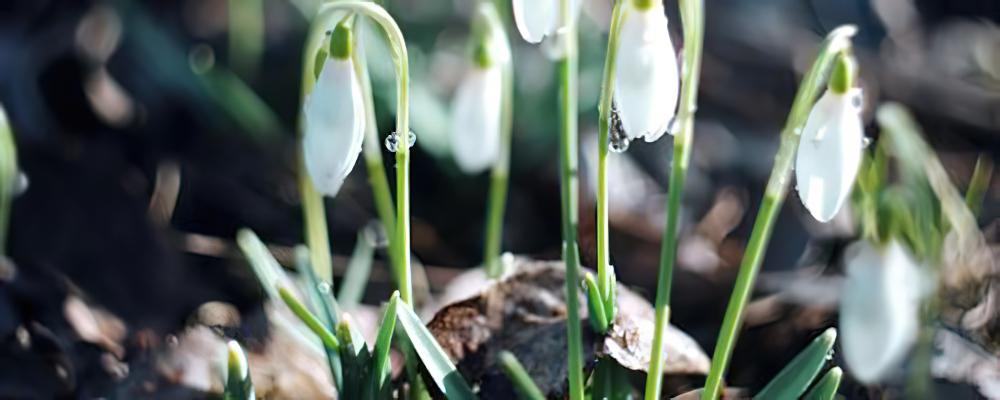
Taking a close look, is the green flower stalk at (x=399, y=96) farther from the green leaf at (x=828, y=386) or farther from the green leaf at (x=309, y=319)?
the green leaf at (x=828, y=386)

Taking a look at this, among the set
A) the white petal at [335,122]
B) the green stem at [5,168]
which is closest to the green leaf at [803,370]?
the white petal at [335,122]

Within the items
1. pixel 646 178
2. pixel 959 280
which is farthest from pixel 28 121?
pixel 959 280

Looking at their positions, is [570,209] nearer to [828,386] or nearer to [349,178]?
[828,386]

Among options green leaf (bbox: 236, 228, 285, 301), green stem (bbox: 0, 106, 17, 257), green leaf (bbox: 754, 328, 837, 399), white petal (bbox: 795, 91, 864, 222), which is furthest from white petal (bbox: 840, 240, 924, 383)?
green stem (bbox: 0, 106, 17, 257)

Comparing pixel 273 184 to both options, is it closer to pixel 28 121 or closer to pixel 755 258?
pixel 28 121

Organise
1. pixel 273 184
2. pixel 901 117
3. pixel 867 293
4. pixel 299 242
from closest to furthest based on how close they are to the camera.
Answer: pixel 867 293, pixel 901 117, pixel 299 242, pixel 273 184

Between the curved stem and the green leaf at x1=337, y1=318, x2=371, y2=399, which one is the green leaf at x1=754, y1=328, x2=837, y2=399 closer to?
the curved stem

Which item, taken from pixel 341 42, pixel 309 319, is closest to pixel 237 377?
pixel 309 319
